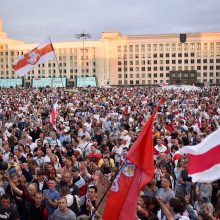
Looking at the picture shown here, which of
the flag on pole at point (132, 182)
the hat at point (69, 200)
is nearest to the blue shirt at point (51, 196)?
the hat at point (69, 200)

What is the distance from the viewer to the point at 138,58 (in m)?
111

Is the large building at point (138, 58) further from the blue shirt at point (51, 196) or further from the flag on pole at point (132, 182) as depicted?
the flag on pole at point (132, 182)

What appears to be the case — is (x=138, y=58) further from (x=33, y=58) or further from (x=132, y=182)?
(x=132, y=182)

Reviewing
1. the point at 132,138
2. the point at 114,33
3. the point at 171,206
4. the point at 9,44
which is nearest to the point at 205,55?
the point at 114,33

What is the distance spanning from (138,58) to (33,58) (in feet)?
304

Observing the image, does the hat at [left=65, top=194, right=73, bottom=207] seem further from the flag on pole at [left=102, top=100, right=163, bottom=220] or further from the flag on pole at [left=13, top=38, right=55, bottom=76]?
the flag on pole at [left=13, top=38, right=55, bottom=76]

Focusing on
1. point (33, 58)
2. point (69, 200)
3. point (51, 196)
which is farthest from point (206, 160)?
point (33, 58)

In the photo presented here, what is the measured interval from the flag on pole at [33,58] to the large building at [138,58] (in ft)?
289

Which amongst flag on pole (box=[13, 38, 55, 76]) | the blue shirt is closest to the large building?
flag on pole (box=[13, 38, 55, 76])

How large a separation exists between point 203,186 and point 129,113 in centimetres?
1394

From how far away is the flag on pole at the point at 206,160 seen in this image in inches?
196

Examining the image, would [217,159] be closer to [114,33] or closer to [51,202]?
[51,202]

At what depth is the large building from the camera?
358 ft

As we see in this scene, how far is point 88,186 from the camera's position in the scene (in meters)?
7.41
